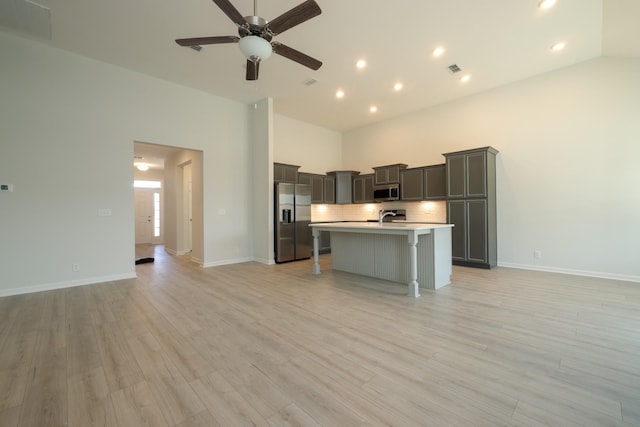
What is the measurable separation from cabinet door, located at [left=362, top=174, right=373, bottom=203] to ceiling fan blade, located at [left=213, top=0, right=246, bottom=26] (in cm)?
555

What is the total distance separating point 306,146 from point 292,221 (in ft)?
8.72

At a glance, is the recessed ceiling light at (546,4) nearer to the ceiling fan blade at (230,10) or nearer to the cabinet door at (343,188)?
the ceiling fan blade at (230,10)

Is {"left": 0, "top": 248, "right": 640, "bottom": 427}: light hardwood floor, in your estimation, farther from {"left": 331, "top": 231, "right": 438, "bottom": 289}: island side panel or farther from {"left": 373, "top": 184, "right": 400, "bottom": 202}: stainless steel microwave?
{"left": 373, "top": 184, "right": 400, "bottom": 202}: stainless steel microwave

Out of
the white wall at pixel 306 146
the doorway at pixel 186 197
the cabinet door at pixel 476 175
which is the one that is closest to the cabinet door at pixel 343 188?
the white wall at pixel 306 146

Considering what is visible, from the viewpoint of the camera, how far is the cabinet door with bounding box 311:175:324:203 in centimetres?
731

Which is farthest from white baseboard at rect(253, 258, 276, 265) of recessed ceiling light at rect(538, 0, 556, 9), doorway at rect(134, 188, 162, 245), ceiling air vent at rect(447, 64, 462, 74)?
doorway at rect(134, 188, 162, 245)

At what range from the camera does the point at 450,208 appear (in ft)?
18.3

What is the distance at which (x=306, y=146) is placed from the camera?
7.72 meters

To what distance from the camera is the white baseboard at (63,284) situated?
370cm

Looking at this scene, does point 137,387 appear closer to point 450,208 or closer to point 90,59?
point 90,59

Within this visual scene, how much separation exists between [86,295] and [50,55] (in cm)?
376

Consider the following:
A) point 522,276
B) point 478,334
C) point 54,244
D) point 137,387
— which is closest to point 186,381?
point 137,387

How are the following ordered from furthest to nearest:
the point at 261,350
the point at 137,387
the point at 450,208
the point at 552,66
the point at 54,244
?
the point at 450,208 → the point at 552,66 → the point at 54,244 → the point at 261,350 → the point at 137,387

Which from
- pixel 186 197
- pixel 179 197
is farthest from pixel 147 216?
pixel 186 197
